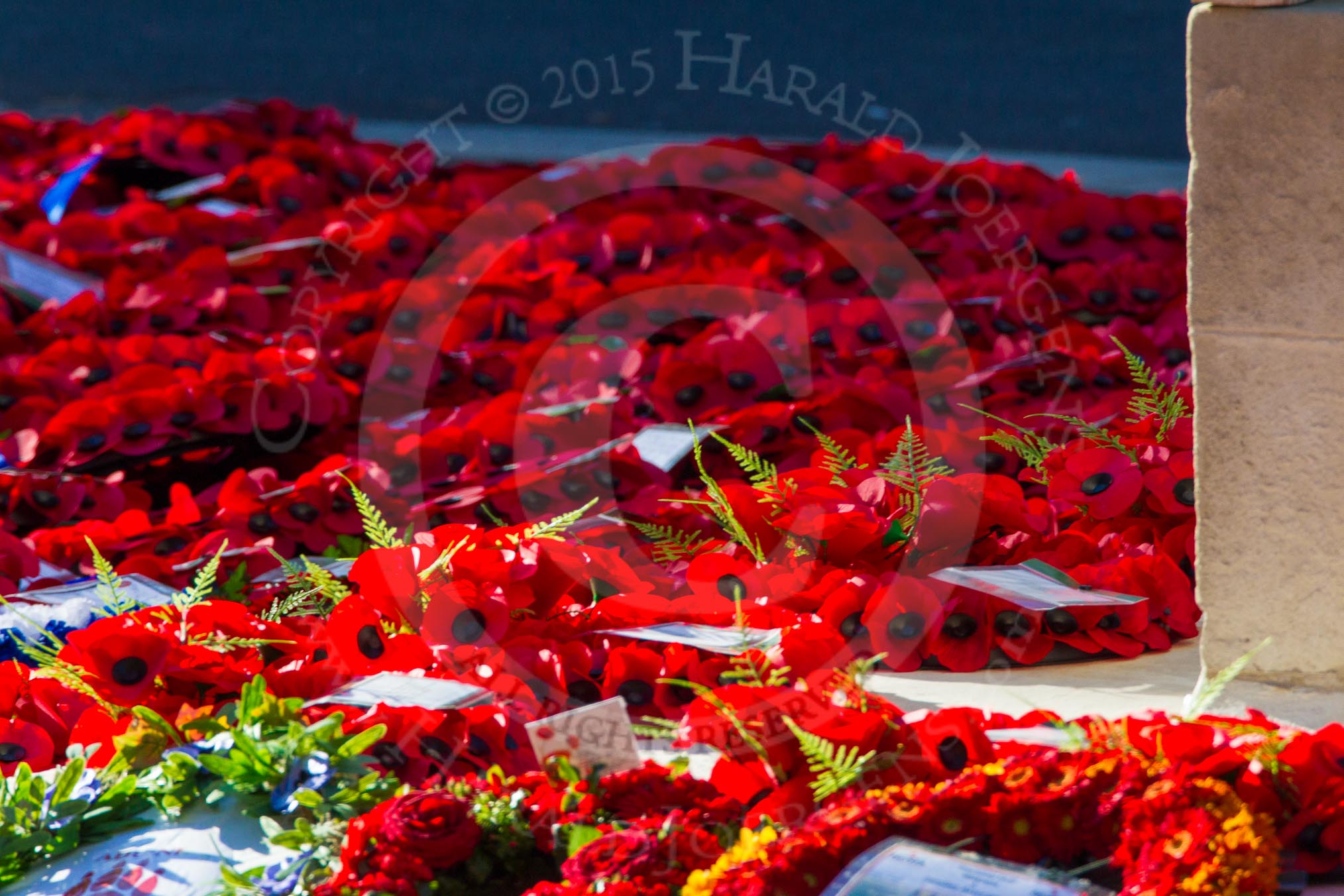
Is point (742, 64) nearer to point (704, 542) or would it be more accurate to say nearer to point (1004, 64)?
point (1004, 64)

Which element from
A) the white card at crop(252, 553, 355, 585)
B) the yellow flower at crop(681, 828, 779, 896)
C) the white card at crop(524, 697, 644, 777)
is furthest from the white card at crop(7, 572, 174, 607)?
the yellow flower at crop(681, 828, 779, 896)

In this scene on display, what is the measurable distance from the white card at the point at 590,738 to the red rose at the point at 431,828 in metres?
0.10

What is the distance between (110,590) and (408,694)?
544 mm

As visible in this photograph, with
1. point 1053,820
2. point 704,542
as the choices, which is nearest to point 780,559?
point 704,542

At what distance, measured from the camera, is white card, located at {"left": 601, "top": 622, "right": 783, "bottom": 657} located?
1450 mm

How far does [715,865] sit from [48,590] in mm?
1316

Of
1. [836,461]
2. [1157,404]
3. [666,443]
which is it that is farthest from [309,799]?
[1157,404]

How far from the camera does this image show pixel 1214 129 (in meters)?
1.29

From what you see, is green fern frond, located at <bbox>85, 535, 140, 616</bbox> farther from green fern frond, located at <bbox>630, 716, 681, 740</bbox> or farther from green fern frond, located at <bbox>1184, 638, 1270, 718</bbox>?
green fern frond, located at <bbox>1184, 638, 1270, 718</bbox>

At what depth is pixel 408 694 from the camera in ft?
4.53

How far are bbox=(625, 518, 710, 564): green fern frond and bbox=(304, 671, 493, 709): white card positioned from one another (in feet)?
1.64

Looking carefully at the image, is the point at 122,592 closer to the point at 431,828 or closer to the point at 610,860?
the point at 431,828

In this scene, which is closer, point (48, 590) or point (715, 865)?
point (715, 865)

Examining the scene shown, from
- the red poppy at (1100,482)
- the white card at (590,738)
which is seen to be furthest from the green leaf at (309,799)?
the red poppy at (1100,482)
